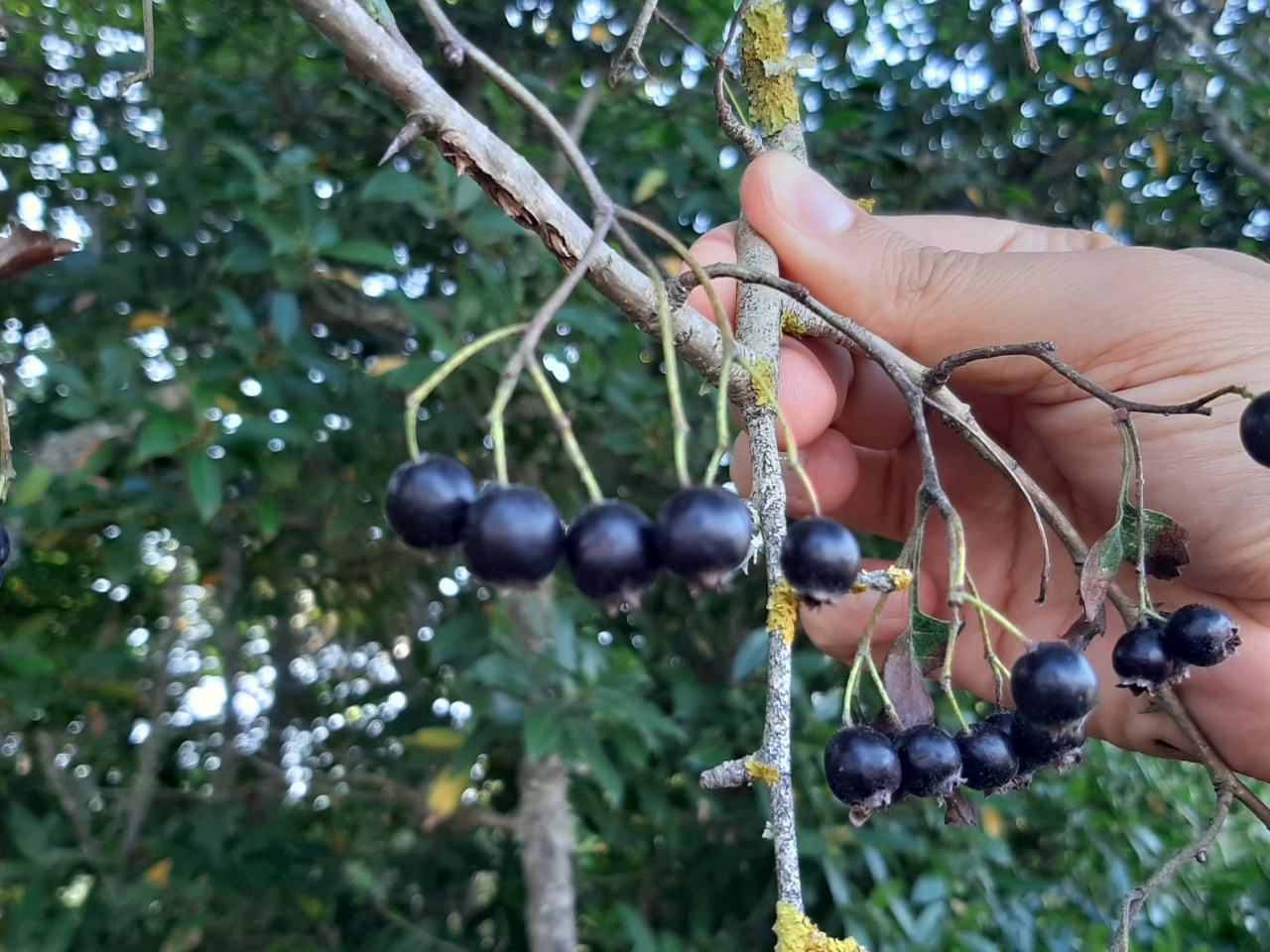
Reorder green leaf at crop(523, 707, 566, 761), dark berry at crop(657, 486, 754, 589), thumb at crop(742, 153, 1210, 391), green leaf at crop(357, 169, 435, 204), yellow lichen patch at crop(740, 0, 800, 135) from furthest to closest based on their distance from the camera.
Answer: green leaf at crop(357, 169, 435, 204) < green leaf at crop(523, 707, 566, 761) < thumb at crop(742, 153, 1210, 391) < yellow lichen patch at crop(740, 0, 800, 135) < dark berry at crop(657, 486, 754, 589)

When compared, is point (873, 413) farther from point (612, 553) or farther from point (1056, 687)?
point (612, 553)

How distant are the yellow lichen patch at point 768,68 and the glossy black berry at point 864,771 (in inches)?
38.6

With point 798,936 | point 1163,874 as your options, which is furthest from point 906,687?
point 798,936

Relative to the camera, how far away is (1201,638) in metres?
1.06

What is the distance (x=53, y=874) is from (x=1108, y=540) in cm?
251

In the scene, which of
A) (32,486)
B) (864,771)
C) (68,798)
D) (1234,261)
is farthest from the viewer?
(68,798)

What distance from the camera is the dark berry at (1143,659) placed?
1.05 m

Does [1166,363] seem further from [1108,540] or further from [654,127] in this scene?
[654,127]

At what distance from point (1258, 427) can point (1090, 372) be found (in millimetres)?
522

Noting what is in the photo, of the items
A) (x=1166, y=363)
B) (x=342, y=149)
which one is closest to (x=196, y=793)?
(x=342, y=149)

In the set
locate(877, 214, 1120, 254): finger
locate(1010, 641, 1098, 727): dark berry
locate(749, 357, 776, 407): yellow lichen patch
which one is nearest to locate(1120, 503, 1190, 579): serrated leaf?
locate(1010, 641, 1098, 727): dark berry

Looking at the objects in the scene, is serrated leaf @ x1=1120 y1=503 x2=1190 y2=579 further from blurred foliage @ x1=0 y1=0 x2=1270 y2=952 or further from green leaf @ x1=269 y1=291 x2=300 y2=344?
green leaf @ x1=269 y1=291 x2=300 y2=344

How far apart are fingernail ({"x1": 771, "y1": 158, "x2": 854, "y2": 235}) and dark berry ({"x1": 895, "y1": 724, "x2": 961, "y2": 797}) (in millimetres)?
869

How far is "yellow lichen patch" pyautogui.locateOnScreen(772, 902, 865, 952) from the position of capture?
71 centimetres
